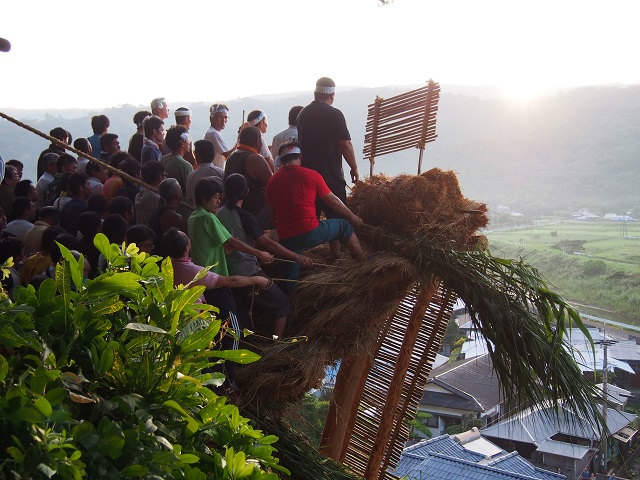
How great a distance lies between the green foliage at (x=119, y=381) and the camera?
1797 millimetres

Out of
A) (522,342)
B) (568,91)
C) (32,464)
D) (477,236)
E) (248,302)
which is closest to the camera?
(32,464)

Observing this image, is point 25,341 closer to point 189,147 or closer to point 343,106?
point 189,147

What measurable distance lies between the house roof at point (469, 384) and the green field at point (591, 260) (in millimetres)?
9697

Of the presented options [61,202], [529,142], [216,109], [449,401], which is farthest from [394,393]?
[529,142]

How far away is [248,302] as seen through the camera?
516 centimetres

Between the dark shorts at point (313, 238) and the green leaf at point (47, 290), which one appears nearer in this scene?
the green leaf at point (47, 290)

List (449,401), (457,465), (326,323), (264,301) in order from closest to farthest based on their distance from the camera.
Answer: (264,301) < (326,323) < (457,465) < (449,401)

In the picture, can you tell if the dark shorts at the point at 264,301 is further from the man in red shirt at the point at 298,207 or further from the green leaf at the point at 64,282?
the green leaf at the point at 64,282

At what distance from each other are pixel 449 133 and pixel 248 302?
8195cm

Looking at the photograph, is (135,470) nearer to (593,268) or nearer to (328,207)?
(328,207)

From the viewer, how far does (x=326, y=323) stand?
17.1 feet

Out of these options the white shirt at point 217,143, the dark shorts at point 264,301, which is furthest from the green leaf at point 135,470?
the white shirt at point 217,143

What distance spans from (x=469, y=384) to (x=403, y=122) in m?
22.5

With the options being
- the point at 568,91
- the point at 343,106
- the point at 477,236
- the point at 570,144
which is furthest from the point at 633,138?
the point at 477,236
